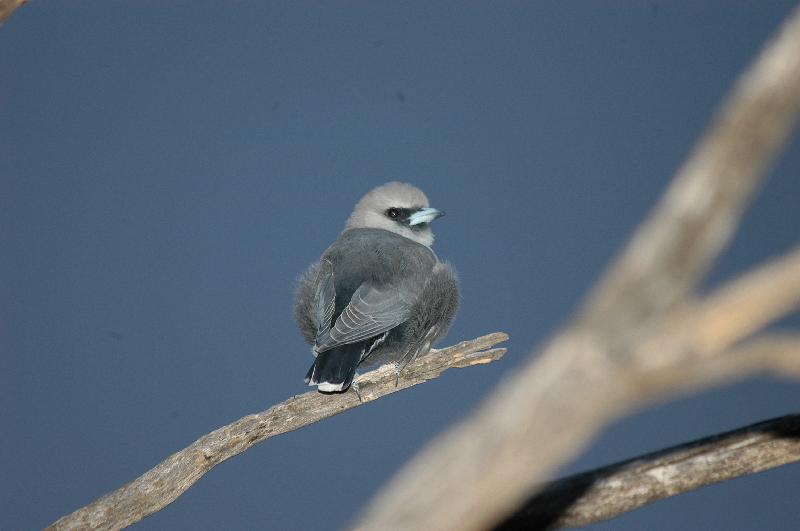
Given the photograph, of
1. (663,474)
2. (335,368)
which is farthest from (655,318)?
(335,368)

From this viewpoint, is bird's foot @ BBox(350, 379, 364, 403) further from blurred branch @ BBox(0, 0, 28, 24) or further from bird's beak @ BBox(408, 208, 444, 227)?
blurred branch @ BBox(0, 0, 28, 24)

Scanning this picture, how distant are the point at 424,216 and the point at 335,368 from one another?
1.51 meters

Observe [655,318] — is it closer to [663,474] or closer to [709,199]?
[709,199]

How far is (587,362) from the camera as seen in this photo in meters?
1.49

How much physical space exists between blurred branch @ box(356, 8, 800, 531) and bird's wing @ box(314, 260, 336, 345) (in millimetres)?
2696

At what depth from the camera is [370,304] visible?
4238 millimetres

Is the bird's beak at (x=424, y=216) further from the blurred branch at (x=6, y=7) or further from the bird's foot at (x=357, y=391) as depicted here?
the blurred branch at (x=6, y=7)

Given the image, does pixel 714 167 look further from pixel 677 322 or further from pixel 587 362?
pixel 587 362

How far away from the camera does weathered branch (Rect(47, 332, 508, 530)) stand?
362 cm

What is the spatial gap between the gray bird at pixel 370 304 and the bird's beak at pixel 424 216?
0.67 ft

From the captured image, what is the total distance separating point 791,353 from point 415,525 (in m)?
0.74

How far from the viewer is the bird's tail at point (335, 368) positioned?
3.85 m

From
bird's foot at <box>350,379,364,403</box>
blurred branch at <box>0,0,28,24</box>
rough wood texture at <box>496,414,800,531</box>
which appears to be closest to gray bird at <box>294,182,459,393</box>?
bird's foot at <box>350,379,364,403</box>

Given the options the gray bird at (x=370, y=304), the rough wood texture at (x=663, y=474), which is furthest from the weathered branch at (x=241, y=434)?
the rough wood texture at (x=663, y=474)
